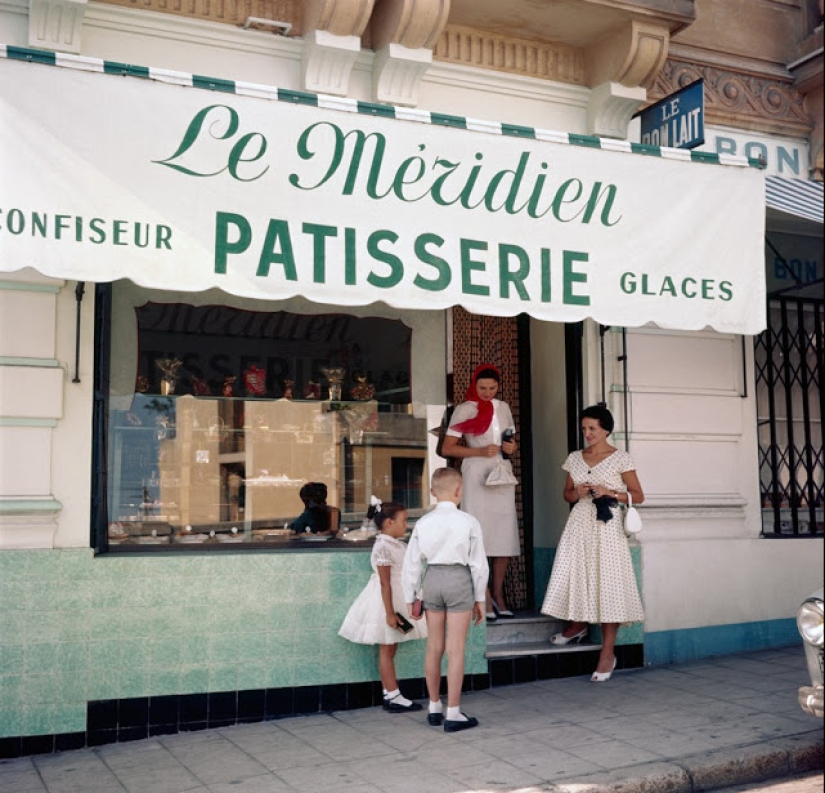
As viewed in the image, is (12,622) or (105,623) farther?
(105,623)

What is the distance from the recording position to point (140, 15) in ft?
22.1

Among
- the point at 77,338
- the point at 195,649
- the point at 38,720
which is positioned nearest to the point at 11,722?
the point at 38,720

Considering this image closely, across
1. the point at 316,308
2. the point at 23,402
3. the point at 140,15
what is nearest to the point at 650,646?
the point at 316,308

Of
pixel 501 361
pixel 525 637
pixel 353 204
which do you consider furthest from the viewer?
pixel 501 361

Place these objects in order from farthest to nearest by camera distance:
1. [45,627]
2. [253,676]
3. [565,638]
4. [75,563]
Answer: [565,638], [253,676], [75,563], [45,627]

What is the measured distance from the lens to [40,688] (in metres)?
6.09

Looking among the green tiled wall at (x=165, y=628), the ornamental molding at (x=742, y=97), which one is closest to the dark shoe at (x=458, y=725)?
the green tiled wall at (x=165, y=628)

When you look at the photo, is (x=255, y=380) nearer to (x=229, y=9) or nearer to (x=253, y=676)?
(x=253, y=676)

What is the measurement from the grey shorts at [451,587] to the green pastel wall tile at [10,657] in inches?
99.4

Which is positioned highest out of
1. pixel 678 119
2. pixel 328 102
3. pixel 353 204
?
pixel 678 119

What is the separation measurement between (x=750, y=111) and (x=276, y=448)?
523 centimetres

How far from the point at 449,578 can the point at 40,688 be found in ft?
8.58

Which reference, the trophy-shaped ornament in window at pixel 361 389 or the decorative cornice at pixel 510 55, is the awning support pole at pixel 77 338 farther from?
the decorative cornice at pixel 510 55

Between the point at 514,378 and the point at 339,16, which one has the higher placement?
the point at 339,16
